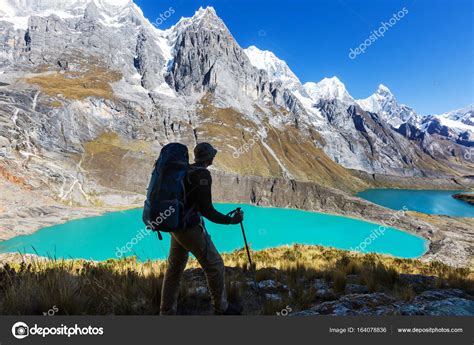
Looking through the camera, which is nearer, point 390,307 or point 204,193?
point 204,193

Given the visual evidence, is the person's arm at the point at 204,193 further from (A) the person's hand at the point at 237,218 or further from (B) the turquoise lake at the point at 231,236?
(B) the turquoise lake at the point at 231,236

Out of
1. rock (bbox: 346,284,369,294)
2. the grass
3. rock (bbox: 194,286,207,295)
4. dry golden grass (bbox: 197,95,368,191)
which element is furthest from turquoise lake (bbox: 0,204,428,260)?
dry golden grass (bbox: 197,95,368,191)

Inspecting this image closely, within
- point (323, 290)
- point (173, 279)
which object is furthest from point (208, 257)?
point (323, 290)

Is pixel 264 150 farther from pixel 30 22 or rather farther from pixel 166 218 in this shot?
pixel 30 22

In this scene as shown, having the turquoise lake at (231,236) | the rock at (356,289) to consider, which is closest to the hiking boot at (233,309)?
the rock at (356,289)

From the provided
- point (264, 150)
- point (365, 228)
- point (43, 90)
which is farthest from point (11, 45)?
point (365, 228)
